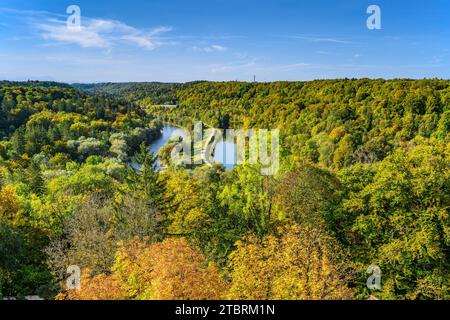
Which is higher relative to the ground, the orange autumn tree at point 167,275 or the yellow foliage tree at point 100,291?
the orange autumn tree at point 167,275


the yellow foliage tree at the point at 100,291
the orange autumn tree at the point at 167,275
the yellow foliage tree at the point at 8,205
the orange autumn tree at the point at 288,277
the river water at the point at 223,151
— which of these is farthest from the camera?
the river water at the point at 223,151

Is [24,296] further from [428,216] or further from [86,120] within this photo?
[86,120]

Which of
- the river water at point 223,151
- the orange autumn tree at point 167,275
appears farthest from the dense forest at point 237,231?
Answer: the river water at point 223,151

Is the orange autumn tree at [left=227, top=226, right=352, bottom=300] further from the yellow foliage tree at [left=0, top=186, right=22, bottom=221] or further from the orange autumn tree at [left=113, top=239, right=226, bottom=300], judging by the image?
the yellow foliage tree at [left=0, top=186, right=22, bottom=221]

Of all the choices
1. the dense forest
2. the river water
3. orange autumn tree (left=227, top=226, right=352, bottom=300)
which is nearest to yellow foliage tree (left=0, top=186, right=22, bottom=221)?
the dense forest

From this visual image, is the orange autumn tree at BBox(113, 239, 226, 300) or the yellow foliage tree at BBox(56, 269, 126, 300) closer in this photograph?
the orange autumn tree at BBox(113, 239, 226, 300)

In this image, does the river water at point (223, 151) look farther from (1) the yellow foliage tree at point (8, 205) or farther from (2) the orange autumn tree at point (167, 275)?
(2) the orange autumn tree at point (167, 275)
